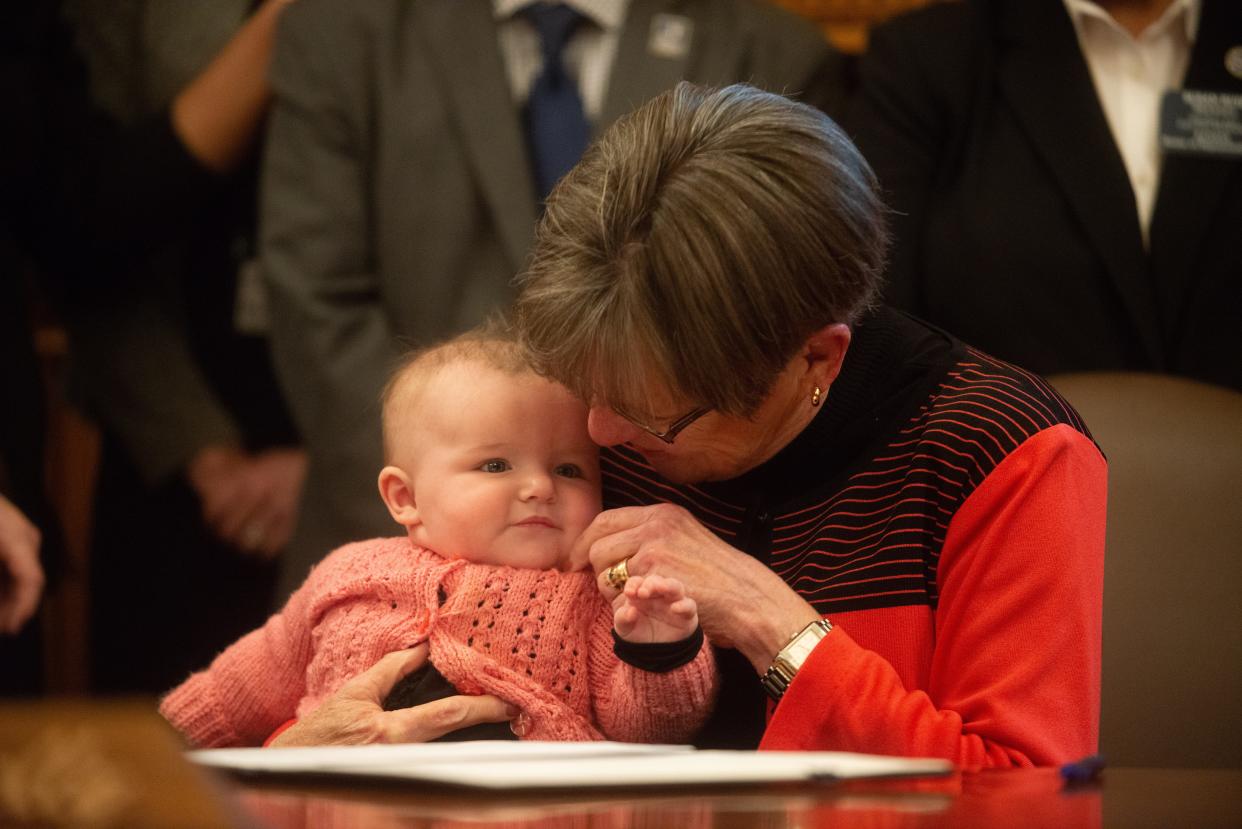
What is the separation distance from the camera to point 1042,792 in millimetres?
1162

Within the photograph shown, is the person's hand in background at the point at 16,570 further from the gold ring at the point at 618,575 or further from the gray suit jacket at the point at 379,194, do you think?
the gold ring at the point at 618,575

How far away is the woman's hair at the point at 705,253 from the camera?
1.42 m

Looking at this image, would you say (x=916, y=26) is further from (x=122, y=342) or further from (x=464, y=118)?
(x=122, y=342)

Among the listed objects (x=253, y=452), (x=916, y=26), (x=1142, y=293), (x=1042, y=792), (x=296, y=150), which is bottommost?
(x=253, y=452)

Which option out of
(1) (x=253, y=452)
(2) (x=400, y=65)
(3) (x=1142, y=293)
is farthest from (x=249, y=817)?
(1) (x=253, y=452)

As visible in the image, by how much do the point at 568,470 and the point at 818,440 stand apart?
280mm

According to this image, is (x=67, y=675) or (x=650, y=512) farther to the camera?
(x=67, y=675)

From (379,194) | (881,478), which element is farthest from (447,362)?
(379,194)

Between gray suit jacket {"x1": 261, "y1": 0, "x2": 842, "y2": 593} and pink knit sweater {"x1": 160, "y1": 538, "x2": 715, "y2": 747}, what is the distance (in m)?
1.03

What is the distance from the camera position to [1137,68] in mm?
2605

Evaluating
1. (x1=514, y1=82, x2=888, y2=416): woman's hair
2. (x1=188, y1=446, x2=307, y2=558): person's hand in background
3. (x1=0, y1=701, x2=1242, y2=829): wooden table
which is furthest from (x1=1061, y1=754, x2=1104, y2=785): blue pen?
(x1=188, y1=446, x2=307, y2=558): person's hand in background

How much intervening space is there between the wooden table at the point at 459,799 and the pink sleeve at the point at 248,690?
56 centimetres

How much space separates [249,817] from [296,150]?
214 centimetres

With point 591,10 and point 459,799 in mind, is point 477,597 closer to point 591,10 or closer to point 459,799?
point 459,799
